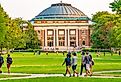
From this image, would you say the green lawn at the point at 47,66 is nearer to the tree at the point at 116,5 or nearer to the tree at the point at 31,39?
the tree at the point at 116,5

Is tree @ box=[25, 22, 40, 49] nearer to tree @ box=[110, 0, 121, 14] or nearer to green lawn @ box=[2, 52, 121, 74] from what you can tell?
green lawn @ box=[2, 52, 121, 74]

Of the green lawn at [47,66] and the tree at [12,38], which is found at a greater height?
the tree at [12,38]

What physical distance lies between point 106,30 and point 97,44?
12345mm

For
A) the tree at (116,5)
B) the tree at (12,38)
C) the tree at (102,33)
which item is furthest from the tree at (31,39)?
the tree at (116,5)

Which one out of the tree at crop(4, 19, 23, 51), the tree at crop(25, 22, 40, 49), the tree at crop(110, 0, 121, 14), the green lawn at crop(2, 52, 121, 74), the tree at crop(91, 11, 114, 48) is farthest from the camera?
the tree at crop(25, 22, 40, 49)

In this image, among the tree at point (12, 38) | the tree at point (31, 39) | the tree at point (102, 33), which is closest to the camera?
the tree at point (12, 38)

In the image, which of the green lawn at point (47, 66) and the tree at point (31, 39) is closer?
the green lawn at point (47, 66)

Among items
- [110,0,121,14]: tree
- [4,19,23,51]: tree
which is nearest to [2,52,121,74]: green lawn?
[110,0,121,14]: tree

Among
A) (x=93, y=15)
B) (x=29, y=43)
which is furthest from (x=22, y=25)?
(x=93, y=15)

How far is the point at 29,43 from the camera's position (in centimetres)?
16512

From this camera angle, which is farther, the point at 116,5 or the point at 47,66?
the point at 47,66

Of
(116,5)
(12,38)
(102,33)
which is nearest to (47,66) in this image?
(116,5)

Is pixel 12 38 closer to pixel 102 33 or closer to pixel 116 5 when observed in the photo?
pixel 102 33

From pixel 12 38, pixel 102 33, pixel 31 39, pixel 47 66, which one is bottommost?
pixel 47 66
